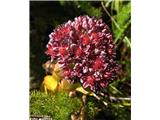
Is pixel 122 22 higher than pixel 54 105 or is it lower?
higher

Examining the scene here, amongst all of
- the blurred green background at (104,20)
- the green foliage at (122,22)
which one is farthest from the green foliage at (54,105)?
the green foliage at (122,22)

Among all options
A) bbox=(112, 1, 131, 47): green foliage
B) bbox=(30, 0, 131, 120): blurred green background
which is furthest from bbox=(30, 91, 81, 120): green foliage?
bbox=(112, 1, 131, 47): green foliage

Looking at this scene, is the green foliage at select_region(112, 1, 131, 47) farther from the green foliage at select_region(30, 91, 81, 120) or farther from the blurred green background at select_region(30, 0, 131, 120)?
the green foliage at select_region(30, 91, 81, 120)

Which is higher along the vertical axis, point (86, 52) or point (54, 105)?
point (86, 52)

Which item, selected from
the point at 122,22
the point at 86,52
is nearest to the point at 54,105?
the point at 86,52

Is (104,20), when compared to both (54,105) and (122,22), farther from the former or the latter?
(54,105)
